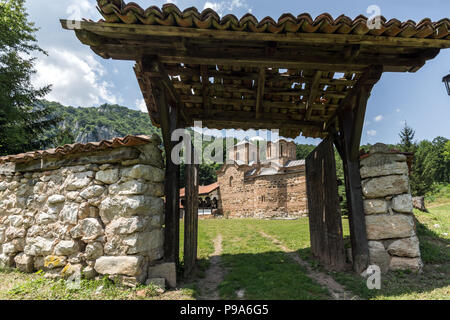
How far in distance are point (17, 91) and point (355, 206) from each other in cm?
1539

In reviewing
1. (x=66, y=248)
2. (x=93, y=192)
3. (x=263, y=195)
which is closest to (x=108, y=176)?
(x=93, y=192)

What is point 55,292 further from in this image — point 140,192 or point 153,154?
point 153,154

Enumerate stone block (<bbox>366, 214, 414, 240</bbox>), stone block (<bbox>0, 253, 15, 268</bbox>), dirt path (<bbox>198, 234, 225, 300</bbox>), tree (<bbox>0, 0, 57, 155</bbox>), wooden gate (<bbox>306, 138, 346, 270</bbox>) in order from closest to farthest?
dirt path (<bbox>198, 234, 225, 300</bbox>) → stone block (<bbox>366, 214, 414, 240</bbox>) → stone block (<bbox>0, 253, 15, 268</bbox>) → wooden gate (<bbox>306, 138, 346, 270</bbox>) → tree (<bbox>0, 0, 57, 155</bbox>)

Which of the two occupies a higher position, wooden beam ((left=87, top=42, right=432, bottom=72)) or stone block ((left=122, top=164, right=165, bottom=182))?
wooden beam ((left=87, top=42, right=432, bottom=72))

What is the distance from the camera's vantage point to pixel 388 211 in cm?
377

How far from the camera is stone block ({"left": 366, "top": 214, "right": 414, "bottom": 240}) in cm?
364

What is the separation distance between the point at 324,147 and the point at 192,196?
2.80 meters

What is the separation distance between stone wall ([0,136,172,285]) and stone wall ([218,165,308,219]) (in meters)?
19.4

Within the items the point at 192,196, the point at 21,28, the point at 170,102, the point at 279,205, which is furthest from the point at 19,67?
the point at 279,205

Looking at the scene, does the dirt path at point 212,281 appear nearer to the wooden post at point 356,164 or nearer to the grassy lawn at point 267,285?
the grassy lawn at point 267,285

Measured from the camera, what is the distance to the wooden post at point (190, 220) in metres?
3.89

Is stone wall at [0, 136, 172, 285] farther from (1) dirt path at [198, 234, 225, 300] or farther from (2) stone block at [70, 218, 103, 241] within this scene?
(1) dirt path at [198, 234, 225, 300]

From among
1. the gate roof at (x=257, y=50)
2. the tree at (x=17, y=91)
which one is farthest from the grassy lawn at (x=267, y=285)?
the tree at (x=17, y=91)

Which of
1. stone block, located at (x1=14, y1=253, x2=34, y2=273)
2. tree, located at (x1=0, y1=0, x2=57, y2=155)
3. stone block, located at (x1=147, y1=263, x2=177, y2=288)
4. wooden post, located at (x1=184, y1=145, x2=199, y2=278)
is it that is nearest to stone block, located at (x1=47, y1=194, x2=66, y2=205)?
stone block, located at (x1=14, y1=253, x2=34, y2=273)
